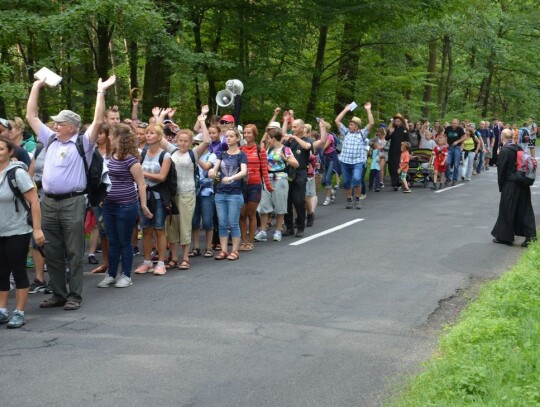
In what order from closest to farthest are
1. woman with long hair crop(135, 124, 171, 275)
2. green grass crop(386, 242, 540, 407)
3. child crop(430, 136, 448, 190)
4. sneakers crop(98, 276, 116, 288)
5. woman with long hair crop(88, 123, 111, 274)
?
green grass crop(386, 242, 540, 407) < sneakers crop(98, 276, 116, 288) < woman with long hair crop(88, 123, 111, 274) < woman with long hair crop(135, 124, 171, 275) < child crop(430, 136, 448, 190)

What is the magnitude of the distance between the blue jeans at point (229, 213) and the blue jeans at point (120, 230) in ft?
6.60

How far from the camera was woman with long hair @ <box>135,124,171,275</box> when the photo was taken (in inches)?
374

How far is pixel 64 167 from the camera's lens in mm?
7641

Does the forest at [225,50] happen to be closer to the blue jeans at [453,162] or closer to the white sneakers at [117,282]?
the blue jeans at [453,162]

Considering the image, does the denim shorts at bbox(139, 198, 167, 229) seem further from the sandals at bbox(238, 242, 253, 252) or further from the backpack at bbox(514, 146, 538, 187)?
the backpack at bbox(514, 146, 538, 187)

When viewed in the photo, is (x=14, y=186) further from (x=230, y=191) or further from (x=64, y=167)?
(x=230, y=191)

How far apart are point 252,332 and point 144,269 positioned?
328 centimetres

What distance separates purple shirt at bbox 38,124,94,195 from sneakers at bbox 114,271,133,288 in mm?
1521

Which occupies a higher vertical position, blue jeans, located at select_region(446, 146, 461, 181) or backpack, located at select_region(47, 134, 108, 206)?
backpack, located at select_region(47, 134, 108, 206)

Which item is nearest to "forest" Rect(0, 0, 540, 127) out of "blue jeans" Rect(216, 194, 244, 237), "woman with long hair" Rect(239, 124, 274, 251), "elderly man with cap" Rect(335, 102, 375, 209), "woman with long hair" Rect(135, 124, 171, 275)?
→ "elderly man with cap" Rect(335, 102, 375, 209)

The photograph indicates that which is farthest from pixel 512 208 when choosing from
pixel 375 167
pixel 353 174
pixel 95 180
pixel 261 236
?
pixel 375 167

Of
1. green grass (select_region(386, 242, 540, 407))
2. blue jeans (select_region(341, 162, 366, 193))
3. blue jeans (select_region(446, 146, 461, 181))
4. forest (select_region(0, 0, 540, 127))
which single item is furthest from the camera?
blue jeans (select_region(446, 146, 461, 181))

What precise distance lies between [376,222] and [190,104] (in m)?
12.7

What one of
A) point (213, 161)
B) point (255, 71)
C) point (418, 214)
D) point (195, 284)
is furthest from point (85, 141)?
point (255, 71)
